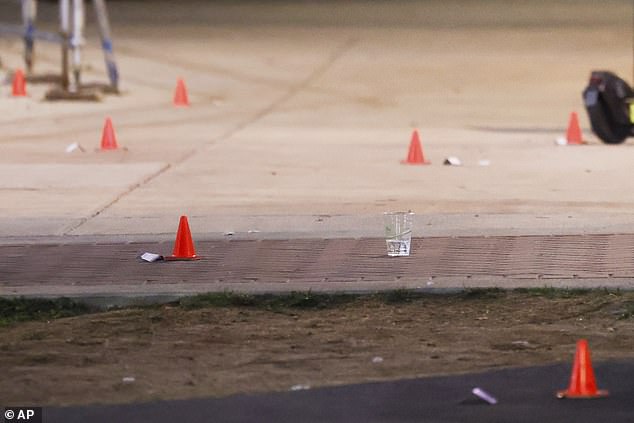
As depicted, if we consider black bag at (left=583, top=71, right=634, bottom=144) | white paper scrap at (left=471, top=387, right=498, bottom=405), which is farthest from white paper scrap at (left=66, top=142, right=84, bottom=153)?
white paper scrap at (left=471, top=387, right=498, bottom=405)

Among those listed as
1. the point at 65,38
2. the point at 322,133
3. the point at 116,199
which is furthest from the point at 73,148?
the point at 65,38

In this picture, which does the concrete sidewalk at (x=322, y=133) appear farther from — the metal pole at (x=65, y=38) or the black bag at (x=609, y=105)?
the metal pole at (x=65, y=38)

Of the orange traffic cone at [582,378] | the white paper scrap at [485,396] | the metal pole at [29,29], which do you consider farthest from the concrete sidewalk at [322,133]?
the orange traffic cone at [582,378]

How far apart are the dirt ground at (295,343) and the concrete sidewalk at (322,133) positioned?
8.15 feet

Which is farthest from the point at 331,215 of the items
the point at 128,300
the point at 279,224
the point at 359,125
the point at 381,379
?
the point at 359,125

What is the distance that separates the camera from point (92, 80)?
26812mm

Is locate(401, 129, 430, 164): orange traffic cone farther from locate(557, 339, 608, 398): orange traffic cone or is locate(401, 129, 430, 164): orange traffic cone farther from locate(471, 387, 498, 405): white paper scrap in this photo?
locate(557, 339, 608, 398): orange traffic cone

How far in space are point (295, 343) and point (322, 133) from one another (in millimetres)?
11596

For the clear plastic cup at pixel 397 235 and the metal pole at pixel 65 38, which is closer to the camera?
the clear plastic cup at pixel 397 235

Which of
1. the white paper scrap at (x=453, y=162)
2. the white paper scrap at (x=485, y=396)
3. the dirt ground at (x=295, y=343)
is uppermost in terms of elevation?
the white paper scrap at (x=453, y=162)

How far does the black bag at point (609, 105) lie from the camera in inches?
706

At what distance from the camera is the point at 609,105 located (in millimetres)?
18062

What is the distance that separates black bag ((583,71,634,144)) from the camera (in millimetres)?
17922

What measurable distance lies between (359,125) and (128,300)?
1155 centimetres
